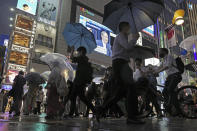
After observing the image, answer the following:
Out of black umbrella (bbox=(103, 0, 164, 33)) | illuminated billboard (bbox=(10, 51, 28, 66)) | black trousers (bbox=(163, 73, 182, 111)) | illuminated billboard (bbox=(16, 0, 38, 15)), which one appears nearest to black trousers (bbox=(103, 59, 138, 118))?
black umbrella (bbox=(103, 0, 164, 33))

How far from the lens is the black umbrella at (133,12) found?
3670mm

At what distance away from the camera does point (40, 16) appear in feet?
77.4

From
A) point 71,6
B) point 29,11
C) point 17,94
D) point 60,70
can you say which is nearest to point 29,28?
point 29,11

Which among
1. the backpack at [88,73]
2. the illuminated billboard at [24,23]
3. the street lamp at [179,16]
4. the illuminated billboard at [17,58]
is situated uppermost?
the illuminated billboard at [24,23]

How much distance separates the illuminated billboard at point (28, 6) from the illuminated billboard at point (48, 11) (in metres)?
0.74

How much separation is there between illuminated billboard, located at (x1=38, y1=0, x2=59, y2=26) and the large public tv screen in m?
3.79

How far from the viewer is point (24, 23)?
70.8 ft

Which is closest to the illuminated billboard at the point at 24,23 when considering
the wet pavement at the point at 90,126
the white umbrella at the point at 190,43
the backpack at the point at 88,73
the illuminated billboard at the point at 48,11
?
the illuminated billboard at the point at 48,11

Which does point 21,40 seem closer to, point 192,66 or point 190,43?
point 190,43

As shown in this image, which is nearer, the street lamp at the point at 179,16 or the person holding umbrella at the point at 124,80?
the person holding umbrella at the point at 124,80

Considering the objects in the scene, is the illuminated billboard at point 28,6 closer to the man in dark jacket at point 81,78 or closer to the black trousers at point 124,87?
the man in dark jacket at point 81,78

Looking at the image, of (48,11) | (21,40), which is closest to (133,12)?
(21,40)

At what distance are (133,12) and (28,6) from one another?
21.7m

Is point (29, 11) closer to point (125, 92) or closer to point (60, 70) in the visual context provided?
point (60, 70)
